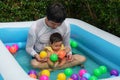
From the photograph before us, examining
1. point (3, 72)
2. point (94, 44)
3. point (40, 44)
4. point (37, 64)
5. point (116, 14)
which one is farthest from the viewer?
point (116, 14)

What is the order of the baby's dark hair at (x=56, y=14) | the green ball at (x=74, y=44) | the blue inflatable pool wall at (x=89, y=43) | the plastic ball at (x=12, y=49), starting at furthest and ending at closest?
1. the green ball at (x=74, y=44)
2. the plastic ball at (x=12, y=49)
3. the blue inflatable pool wall at (x=89, y=43)
4. the baby's dark hair at (x=56, y=14)

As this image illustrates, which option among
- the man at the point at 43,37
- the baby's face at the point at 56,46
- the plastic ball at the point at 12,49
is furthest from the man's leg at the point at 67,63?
the plastic ball at the point at 12,49

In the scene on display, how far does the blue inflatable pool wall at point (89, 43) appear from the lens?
425 cm

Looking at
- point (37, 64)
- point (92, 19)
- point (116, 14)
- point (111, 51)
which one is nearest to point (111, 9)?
point (116, 14)

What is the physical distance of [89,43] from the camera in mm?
4789

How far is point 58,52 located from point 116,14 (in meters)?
1.89

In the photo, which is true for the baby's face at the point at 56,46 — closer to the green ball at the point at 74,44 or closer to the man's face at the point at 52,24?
the man's face at the point at 52,24

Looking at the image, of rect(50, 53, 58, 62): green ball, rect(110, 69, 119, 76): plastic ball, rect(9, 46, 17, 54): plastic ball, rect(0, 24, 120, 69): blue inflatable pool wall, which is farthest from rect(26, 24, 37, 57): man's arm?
rect(110, 69, 119, 76): plastic ball

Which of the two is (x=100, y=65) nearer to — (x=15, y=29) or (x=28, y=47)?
(x=28, y=47)

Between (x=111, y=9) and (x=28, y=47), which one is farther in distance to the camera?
(x=111, y=9)

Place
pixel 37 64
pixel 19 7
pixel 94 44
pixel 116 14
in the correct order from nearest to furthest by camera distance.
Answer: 1. pixel 37 64
2. pixel 94 44
3. pixel 116 14
4. pixel 19 7

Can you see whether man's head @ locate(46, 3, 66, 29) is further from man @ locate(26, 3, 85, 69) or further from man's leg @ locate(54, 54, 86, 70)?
man's leg @ locate(54, 54, 86, 70)

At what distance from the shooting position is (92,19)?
20.5 feet

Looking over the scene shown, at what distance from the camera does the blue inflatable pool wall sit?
4254mm
